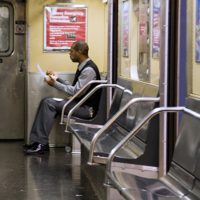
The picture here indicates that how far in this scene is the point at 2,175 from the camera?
6.45 metres

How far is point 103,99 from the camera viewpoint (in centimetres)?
670

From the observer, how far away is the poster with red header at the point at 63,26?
26.6 ft

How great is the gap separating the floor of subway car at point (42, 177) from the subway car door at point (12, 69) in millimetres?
631

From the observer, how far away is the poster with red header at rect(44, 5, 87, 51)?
810 centimetres

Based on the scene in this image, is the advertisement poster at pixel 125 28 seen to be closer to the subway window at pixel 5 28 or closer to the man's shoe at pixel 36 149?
the man's shoe at pixel 36 149

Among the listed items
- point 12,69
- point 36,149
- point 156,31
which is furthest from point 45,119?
point 156,31

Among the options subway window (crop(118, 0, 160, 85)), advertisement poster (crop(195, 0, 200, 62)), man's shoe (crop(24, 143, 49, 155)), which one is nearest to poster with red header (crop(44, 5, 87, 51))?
man's shoe (crop(24, 143, 49, 155))

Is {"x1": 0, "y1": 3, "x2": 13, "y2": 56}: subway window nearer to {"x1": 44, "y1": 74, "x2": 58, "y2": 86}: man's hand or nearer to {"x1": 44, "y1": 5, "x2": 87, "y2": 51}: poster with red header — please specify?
{"x1": 44, "y1": 5, "x2": 87, "y2": 51}: poster with red header

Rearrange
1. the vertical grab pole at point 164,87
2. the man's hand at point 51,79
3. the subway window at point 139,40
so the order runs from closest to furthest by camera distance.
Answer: the vertical grab pole at point 164,87, the subway window at point 139,40, the man's hand at point 51,79

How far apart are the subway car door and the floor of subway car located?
631 mm

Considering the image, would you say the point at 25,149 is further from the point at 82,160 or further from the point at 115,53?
the point at 115,53

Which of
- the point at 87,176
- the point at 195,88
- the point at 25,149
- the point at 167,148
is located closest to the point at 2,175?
the point at 87,176

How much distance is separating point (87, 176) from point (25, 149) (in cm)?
167

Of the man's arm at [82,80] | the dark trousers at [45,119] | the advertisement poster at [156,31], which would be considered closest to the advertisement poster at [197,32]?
the advertisement poster at [156,31]
